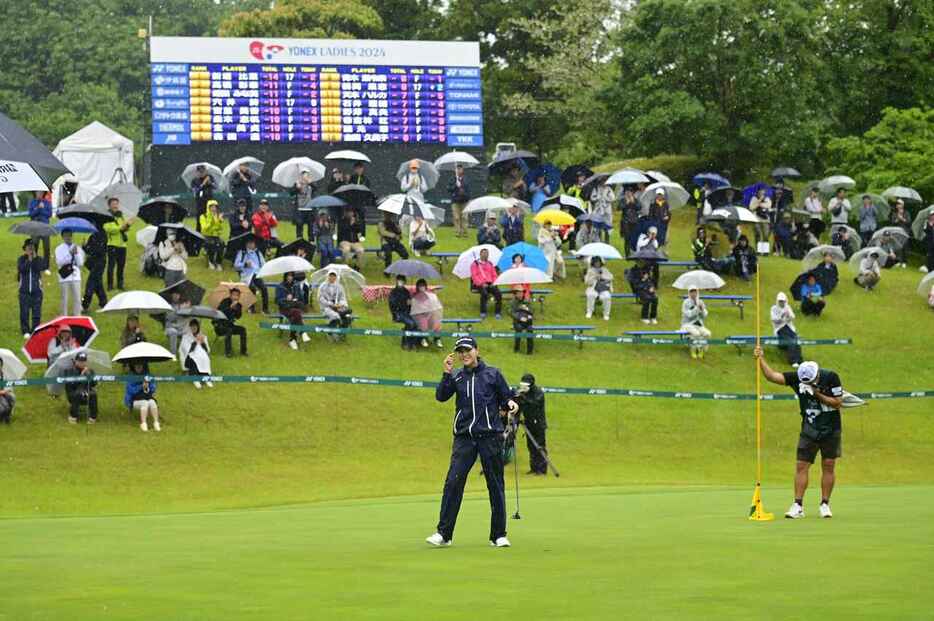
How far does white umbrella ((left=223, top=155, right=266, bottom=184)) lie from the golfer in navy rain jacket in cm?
2515

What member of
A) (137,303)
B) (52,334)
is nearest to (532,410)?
(137,303)

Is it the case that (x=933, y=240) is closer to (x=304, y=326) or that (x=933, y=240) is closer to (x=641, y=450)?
(x=641, y=450)

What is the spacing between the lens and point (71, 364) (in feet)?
92.7

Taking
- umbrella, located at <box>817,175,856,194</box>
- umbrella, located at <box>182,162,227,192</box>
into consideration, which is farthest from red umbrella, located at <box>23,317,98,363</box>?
umbrella, located at <box>817,175,856,194</box>

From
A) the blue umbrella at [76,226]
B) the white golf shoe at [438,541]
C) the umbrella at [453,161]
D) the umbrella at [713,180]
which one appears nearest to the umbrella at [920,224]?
the umbrella at [713,180]

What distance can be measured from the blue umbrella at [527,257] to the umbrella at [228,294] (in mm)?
6055

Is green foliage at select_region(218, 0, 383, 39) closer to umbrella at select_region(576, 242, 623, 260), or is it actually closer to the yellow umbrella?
the yellow umbrella

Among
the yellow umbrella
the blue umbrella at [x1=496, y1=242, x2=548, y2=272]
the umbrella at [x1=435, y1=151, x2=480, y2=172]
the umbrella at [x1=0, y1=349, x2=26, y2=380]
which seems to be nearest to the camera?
the umbrella at [x1=0, y1=349, x2=26, y2=380]

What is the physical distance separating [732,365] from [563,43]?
111 ft

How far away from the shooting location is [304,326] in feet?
108

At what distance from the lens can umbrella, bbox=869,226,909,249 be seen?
4356 cm

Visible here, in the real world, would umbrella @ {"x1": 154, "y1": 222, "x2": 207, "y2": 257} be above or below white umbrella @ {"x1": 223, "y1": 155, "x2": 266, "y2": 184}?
below

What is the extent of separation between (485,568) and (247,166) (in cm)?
2867

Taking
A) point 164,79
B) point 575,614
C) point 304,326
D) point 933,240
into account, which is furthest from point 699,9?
point 575,614
